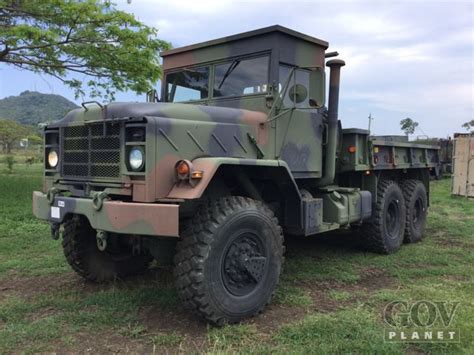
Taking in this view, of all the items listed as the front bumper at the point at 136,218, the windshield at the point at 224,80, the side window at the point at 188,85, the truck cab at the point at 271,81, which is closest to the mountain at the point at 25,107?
the side window at the point at 188,85

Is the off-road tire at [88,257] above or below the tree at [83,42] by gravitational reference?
below

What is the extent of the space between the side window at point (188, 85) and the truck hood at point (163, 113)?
0.86m

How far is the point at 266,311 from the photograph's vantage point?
4.23m

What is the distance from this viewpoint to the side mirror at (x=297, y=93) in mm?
4887

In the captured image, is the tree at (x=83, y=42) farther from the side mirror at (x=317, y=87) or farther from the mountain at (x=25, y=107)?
the mountain at (x=25, y=107)

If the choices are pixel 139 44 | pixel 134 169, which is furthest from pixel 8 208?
pixel 134 169

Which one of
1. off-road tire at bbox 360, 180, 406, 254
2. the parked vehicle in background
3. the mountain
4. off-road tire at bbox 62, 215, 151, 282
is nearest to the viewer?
off-road tire at bbox 62, 215, 151, 282

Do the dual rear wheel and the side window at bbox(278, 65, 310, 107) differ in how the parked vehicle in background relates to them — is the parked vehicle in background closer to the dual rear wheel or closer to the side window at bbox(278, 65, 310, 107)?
the dual rear wheel

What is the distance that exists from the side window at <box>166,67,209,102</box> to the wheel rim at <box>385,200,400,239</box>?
332 cm

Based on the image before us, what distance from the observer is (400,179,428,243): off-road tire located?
738 cm

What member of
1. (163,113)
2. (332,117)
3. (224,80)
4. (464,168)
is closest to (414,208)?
(332,117)

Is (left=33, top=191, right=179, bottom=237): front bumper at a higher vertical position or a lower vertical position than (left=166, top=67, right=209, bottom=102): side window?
lower

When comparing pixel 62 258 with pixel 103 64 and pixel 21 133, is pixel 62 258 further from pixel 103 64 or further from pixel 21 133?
pixel 21 133

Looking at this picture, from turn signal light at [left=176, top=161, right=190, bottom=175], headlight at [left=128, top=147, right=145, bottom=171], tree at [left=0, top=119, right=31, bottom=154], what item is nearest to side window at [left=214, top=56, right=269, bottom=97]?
turn signal light at [left=176, top=161, right=190, bottom=175]
